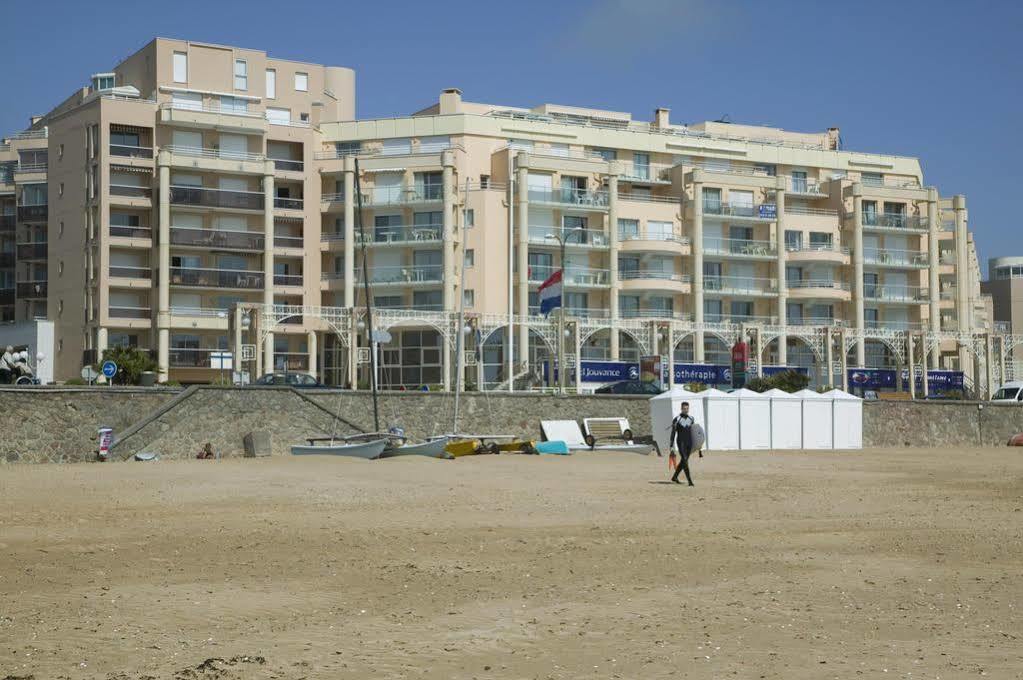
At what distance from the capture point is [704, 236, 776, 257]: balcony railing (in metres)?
77.8

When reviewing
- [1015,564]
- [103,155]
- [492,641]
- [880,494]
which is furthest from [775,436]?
[103,155]

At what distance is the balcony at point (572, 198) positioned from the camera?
72938 mm

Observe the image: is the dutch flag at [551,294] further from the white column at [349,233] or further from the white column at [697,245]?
the white column at [697,245]

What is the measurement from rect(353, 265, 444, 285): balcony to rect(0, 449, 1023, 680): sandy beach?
1824 inches

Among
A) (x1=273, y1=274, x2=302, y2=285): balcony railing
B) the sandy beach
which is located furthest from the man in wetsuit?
(x1=273, y1=274, x2=302, y2=285): balcony railing

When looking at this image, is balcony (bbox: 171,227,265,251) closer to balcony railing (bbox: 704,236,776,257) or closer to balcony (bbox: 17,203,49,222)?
balcony (bbox: 17,203,49,222)

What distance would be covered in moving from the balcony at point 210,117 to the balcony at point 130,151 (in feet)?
6.17

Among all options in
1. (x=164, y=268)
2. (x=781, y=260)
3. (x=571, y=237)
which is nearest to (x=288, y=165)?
(x=164, y=268)

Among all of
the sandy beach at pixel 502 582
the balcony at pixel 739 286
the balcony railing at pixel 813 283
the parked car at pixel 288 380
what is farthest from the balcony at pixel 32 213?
the sandy beach at pixel 502 582

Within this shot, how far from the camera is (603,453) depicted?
1433 inches

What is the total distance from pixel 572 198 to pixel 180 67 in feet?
80.3

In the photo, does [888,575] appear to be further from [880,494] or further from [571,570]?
[880,494]

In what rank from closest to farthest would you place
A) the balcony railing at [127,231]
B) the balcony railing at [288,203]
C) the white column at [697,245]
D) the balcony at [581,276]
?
the balcony railing at [127,231], the balcony railing at [288,203], the balcony at [581,276], the white column at [697,245]

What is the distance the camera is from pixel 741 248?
7800cm
